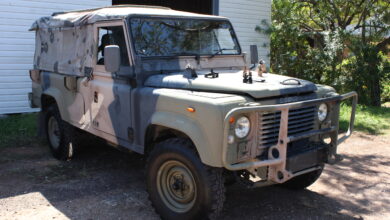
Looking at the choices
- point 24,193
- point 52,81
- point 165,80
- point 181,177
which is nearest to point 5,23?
point 52,81

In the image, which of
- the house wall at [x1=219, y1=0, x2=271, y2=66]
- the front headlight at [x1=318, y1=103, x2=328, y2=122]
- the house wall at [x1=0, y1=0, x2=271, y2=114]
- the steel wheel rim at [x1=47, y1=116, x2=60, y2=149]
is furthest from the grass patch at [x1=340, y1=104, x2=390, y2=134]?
the house wall at [x1=0, y1=0, x2=271, y2=114]

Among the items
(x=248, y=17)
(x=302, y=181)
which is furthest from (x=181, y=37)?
(x=248, y=17)

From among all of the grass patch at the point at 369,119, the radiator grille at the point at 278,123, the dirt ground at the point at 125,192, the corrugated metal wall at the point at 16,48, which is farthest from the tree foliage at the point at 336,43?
the radiator grille at the point at 278,123

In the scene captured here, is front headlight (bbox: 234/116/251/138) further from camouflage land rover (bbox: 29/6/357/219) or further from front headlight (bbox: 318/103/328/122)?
front headlight (bbox: 318/103/328/122)

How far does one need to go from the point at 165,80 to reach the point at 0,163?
3.12 metres

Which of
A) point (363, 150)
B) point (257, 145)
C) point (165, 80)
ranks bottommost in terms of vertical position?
point (363, 150)

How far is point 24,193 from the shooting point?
15.2ft

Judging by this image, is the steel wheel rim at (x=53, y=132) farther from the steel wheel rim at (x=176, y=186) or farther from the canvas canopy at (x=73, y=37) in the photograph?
the steel wheel rim at (x=176, y=186)

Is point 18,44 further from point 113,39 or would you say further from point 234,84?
point 234,84

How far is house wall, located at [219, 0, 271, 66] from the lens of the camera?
12.2 meters

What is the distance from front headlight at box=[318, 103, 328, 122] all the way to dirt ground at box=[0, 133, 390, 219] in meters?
0.96

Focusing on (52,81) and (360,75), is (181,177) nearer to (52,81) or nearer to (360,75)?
(52,81)

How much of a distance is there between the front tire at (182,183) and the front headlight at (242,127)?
378 millimetres

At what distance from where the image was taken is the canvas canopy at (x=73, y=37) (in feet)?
15.7
